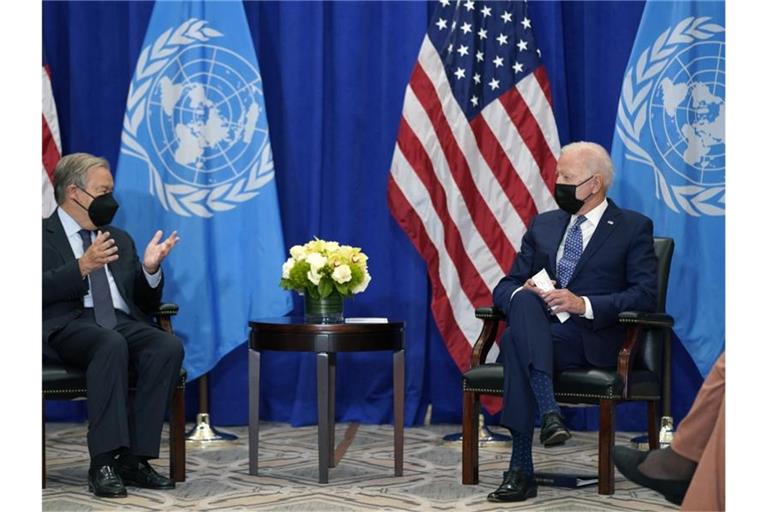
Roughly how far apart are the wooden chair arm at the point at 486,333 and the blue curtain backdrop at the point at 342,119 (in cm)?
138

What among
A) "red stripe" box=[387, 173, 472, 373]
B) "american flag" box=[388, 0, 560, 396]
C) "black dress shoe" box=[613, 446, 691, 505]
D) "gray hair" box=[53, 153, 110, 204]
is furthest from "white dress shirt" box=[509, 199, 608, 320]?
"gray hair" box=[53, 153, 110, 204]

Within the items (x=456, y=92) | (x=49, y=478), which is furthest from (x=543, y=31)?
(x=49, y=478)

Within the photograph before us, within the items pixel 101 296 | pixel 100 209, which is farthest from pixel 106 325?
pixel 100 209

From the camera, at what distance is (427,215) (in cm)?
591

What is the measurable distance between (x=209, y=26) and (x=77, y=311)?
1.98 metres

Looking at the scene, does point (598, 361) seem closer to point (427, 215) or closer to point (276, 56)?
point (427, 215)

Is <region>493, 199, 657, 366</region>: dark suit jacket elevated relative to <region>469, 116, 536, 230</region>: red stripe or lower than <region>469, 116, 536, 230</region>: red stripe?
lower

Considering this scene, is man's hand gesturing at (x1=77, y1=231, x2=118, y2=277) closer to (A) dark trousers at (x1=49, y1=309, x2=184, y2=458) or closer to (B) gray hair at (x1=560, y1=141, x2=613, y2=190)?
(A) dark trousers at (x1=49, y1=309, x2=184, y2=458)

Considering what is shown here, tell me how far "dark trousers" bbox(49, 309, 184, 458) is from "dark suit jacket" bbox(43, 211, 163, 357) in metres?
0.06

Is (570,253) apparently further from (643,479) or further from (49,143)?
(49,143)

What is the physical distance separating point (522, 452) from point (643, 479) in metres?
0.99

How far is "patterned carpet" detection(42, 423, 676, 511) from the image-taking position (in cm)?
418

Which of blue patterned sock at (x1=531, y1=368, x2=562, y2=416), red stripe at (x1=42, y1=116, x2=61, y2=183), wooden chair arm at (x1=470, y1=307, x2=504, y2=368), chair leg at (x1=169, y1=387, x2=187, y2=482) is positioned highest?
red stripe at (x1=42, y1=116, x2=61, y2=183)
